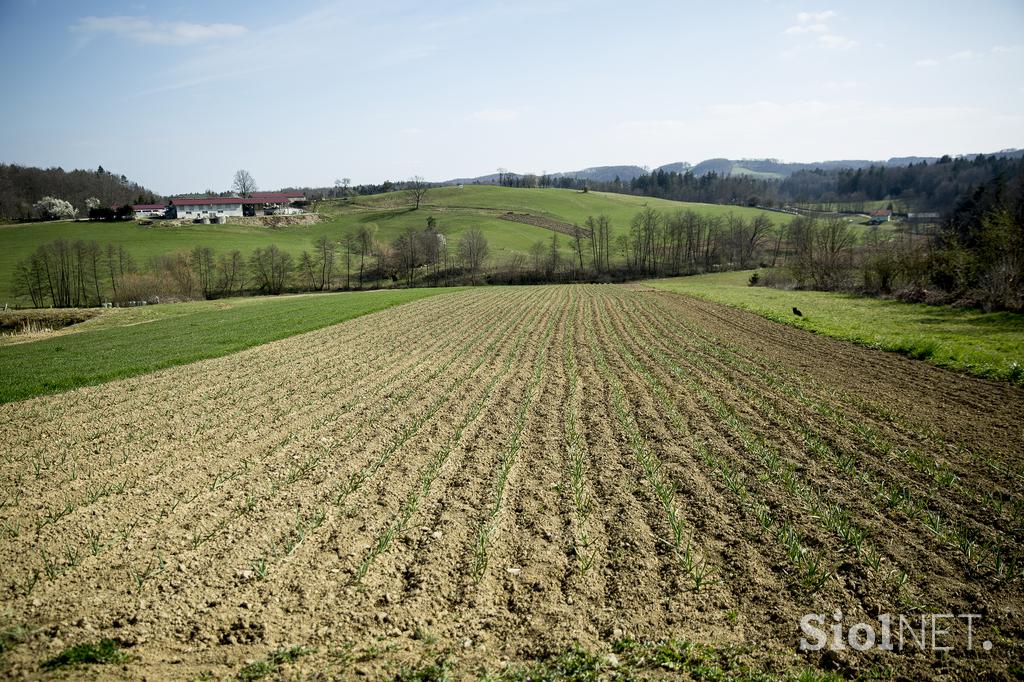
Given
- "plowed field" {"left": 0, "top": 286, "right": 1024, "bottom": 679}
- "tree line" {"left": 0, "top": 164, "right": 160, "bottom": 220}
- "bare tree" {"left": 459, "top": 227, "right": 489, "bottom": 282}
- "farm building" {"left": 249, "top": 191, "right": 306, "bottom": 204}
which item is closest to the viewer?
"plowed field" {"left": 0, "top": 286, "right": 1024, "bottom": 679}

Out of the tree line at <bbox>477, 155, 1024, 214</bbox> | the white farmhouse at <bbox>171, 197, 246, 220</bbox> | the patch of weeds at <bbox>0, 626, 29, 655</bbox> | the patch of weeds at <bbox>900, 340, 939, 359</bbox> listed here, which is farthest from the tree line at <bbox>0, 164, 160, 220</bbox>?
the patch of weeds at <bbox>900, 340, 939, 359</bbox>

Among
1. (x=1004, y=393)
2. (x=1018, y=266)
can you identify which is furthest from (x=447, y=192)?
(x=1004, y=393)

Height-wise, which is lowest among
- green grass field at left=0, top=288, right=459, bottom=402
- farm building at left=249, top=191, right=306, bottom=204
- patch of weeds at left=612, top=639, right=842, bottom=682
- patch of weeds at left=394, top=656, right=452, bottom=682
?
patch of weeds at left=612, top=639, right=842, bottom=682

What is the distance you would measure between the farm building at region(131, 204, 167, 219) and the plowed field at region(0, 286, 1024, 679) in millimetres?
124553

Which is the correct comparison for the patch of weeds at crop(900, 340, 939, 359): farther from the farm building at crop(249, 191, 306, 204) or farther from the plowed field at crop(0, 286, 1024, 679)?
the farm building at crop(249, 191, 306, 204)

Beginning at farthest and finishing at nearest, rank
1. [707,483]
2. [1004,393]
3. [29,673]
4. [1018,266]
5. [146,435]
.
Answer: [1018,266], [1004,393], [146,435], [707,483], [29,673]

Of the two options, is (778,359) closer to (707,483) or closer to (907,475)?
(907,475)

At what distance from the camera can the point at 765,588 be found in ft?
20.7

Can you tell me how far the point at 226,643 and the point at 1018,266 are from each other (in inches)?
1527

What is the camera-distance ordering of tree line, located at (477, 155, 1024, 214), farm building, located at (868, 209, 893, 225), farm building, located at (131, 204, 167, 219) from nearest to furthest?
farm building, located at (131, 204, 167, 219), farm building, located at (868, 209, 893, 225), tree line, located at (477, 155, 1024, 214)

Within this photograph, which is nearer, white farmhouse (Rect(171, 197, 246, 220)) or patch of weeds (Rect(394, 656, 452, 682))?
patch of weeds (Rect(394, 656, 452, 682))

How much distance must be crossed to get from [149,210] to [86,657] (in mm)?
141824

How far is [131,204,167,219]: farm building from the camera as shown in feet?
370

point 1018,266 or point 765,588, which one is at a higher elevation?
point 1018,266
